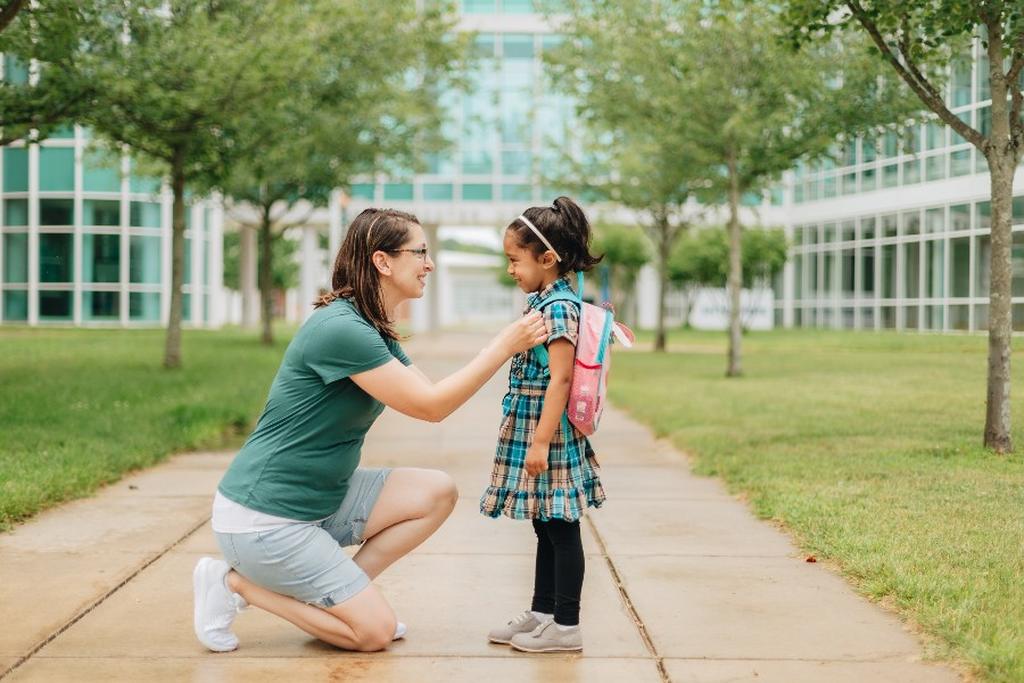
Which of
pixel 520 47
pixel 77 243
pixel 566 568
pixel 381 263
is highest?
pixel 520 47

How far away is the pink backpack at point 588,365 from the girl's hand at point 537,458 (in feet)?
0.48

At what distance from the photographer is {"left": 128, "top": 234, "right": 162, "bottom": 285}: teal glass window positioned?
126ft

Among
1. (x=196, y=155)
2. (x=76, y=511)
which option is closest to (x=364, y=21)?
(x=196, y=155)

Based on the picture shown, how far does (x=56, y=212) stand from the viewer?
36375 mm

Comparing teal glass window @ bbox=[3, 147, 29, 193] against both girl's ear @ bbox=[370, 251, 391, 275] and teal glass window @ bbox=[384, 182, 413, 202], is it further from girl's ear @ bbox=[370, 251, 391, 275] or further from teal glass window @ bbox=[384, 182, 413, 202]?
girl's ear @ bbox=[370, 251, 391, 275]

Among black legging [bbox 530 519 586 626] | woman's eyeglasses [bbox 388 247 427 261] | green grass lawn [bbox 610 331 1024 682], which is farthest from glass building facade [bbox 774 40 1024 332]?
woman's eyeglasses [bbox 388 247 427 261]

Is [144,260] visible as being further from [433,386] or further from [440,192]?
[433,386]

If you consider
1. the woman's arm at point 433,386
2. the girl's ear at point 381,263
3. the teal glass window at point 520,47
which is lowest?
the woman's arm at point 433,386

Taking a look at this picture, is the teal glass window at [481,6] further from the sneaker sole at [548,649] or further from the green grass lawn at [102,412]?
the sneaker sole at [548,649]

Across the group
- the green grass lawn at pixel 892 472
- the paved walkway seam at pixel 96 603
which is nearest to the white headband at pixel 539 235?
the green grass lawn at pixel 892 472

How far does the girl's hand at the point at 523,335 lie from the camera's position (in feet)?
13.8

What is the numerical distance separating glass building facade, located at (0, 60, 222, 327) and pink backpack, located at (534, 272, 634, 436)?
32.2 m

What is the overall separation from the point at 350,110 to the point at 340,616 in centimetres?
2057

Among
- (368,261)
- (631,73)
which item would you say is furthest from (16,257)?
(368,261)
